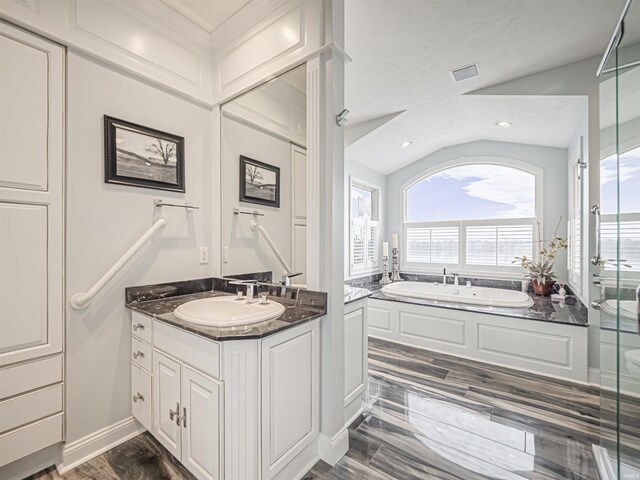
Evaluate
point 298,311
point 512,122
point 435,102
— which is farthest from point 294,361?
point 512,122

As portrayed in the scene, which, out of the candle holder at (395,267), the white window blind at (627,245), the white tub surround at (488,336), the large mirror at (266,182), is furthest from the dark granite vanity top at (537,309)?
the large mirror at (266,182)

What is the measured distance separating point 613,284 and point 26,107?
340 centimetres

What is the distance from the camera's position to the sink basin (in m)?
1.34

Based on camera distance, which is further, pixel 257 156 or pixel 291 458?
pixel 257 156

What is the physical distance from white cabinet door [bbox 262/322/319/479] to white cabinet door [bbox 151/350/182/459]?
1.61ft

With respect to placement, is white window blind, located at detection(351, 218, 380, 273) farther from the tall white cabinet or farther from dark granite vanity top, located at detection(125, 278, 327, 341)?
the tall white cabinet

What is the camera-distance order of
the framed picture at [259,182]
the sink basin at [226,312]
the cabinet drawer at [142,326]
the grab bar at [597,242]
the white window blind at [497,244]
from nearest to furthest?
1. the sink basin at [226,312]
2. the cabinet drawer at [142,326]
3. the framed picture at [259,182]
4. the grab bar at [597,242]
5. the white window blind at [497,244]

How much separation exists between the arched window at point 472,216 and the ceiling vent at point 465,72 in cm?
186

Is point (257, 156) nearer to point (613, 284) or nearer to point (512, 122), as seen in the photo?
point (613, 284)

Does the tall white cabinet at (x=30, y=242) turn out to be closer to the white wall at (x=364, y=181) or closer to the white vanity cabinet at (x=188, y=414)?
the white vanity cabinet at (x=188, y=414)

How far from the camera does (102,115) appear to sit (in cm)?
174

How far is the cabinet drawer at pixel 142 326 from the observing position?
65.8 inches

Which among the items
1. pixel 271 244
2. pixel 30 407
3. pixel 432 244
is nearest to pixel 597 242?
pixel 432 244

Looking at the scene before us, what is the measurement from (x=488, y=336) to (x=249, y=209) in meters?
2.62
